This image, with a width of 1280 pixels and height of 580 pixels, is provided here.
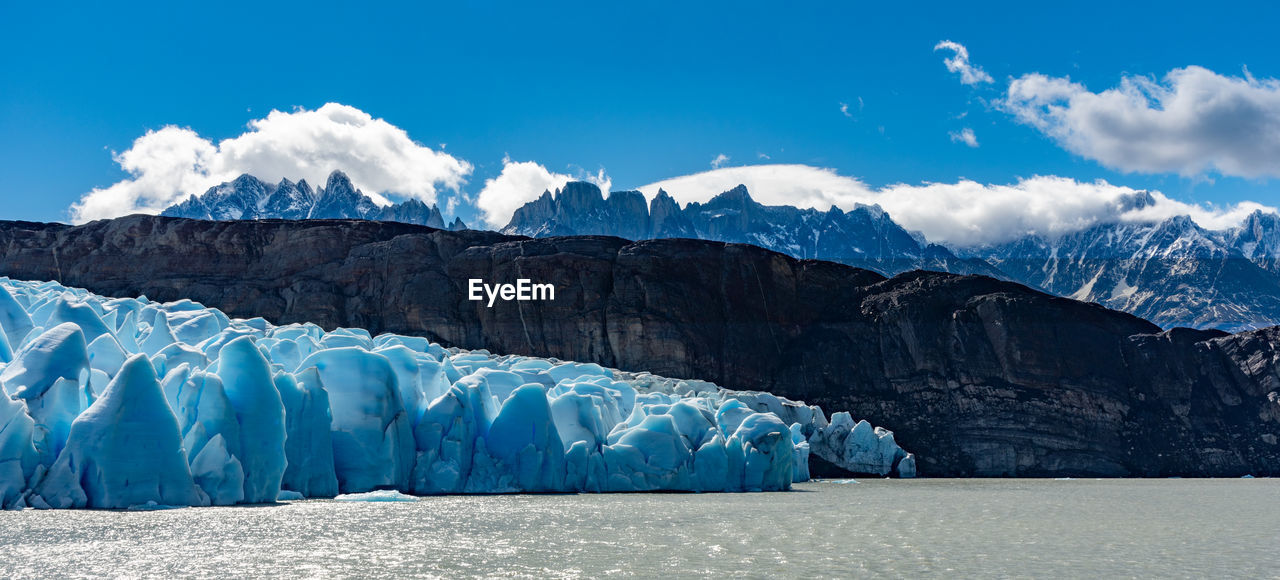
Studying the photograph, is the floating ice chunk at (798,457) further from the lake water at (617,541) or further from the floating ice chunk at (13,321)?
the floating ice chunk at (13,321)

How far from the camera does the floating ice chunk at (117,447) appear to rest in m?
24.5

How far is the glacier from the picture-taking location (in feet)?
81.5

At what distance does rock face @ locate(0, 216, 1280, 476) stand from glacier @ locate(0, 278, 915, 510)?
3884 cm

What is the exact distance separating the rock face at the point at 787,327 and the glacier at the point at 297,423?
38842mm

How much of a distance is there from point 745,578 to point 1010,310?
7984 cm

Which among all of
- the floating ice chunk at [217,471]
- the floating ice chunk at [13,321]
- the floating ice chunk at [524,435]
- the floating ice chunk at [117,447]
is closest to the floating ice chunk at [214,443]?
the floating ice chunk at [217,471]

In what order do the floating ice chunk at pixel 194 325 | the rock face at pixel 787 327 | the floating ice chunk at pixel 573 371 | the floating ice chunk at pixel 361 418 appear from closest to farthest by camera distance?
the floating ice chunk at pixel 361 418 < the floating ice chunk at pixel 194 325 < the floating ice chunk at pixel 573 371 < the rock face at pixel 787 327

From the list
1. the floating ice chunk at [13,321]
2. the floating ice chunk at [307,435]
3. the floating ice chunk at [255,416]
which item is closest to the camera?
the floating ice chunk at [255,416]

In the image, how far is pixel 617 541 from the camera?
22.9 meters

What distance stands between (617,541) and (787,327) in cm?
7610

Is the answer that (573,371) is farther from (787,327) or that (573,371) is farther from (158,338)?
(787,327)

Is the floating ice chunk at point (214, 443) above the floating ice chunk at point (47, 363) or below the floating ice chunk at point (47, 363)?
below

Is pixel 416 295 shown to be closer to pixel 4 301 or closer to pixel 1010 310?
pixel 1010 310

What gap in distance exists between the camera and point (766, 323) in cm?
9738
